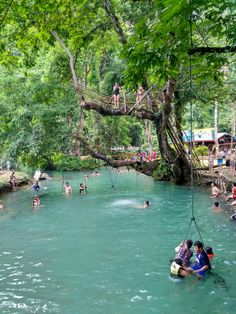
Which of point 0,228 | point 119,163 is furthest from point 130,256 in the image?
point 119,163

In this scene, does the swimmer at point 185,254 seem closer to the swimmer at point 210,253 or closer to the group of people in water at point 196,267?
the group of people in water at point 196,267

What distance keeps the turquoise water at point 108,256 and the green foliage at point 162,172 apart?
4.33 meters

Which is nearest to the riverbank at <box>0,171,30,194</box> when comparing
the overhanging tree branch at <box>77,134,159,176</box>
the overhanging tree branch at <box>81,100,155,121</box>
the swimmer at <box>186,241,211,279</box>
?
the overhanging tree branch at <box>77,134,159,176</box>

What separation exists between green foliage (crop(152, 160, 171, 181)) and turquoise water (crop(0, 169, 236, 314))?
14.2 ft

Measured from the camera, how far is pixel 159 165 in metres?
24.3

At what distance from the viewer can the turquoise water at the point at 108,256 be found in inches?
297

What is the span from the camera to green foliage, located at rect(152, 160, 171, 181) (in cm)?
2385

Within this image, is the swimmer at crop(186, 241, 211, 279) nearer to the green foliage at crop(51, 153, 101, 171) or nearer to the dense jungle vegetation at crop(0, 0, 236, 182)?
the dense jungle vegetation at crop(0, 0, 236, 182)

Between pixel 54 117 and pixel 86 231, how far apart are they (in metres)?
10.8

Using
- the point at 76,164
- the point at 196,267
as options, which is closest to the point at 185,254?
the point at 196,267

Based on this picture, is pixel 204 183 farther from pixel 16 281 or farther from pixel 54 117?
pixel 16 281

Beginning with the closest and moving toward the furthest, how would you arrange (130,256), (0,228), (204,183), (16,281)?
(16,281), (130,256), (0,228), (204,183)

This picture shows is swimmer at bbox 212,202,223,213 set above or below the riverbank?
below

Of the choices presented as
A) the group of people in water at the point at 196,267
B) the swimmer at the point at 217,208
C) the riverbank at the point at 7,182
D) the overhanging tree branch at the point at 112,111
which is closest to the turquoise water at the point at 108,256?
the group of people in water at the point at 196,267
